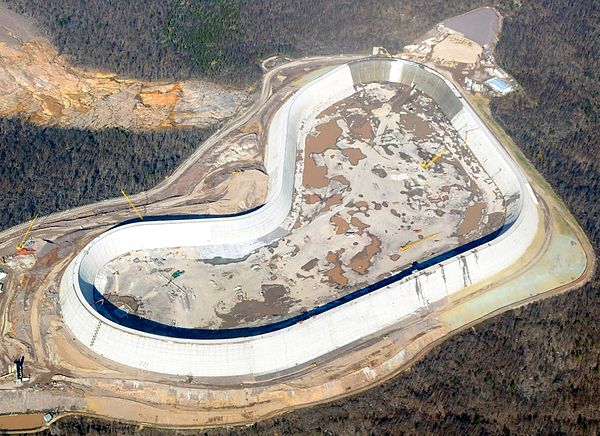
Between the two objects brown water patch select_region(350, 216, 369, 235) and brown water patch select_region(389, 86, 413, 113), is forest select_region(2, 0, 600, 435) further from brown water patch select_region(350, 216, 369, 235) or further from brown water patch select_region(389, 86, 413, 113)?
brown water patch select_region(350, 216, 369, 235)

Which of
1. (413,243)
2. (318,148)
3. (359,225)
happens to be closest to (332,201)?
(359,225)

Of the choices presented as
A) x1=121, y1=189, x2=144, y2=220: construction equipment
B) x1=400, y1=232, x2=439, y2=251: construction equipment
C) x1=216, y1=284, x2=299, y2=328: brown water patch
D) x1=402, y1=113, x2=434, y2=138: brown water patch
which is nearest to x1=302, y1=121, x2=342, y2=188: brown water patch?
x1=402, y1=113, x2=434, y2=138: brown water patch

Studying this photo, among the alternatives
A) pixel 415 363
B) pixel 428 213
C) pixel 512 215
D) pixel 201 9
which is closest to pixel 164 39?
pixel 201 9

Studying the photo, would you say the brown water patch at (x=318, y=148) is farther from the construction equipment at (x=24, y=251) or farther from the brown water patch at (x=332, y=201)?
the construction equipment at (x=24, y=251)

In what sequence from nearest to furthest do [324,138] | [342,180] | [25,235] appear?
[25,235]
[342,180]
[324,138]

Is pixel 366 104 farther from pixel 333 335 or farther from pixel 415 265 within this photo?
pixel 333 335

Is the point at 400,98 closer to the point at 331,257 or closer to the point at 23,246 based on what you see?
the point at 331,257
